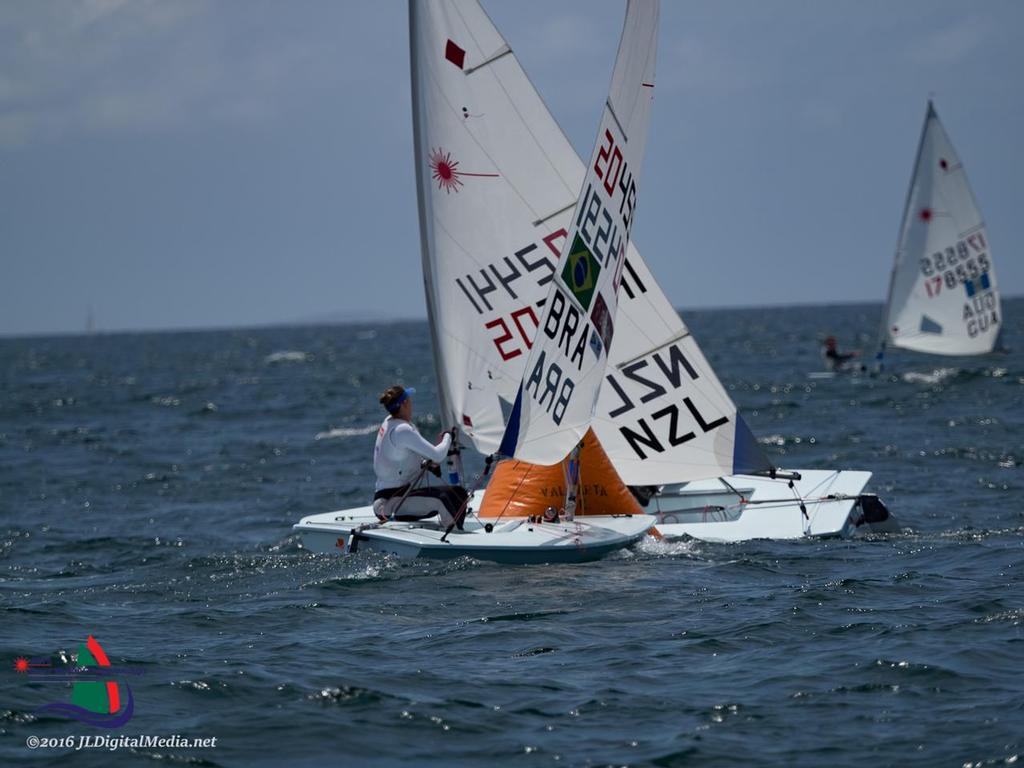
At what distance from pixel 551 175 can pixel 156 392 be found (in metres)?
31.2

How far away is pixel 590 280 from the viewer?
10.8 m

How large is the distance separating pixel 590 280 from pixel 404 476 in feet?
6.94

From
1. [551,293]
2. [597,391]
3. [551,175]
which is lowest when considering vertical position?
[597,391]

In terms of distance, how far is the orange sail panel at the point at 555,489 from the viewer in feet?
37.0

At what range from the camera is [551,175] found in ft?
39.2

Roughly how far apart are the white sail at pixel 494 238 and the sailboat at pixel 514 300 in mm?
11

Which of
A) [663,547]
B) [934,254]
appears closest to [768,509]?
[663,547]

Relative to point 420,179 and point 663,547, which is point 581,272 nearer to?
point 420,179

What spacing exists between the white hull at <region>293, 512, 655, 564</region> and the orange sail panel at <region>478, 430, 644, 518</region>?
1.18ft

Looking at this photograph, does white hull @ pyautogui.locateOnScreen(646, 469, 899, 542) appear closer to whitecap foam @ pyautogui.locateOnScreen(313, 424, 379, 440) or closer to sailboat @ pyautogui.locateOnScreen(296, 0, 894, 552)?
sailboat @ pyautogui.locateOnScreen(296, 0, 894, 552)

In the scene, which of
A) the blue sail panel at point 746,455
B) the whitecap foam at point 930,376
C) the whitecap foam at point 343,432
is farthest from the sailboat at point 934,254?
the blue sail panel at point 746,455

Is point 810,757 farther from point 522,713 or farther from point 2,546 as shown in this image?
point 2,546

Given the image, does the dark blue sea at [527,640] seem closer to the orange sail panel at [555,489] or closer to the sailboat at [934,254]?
the orange sail panel at [555,489]

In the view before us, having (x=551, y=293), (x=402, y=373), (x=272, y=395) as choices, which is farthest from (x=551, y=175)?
(x=402, y=373)
